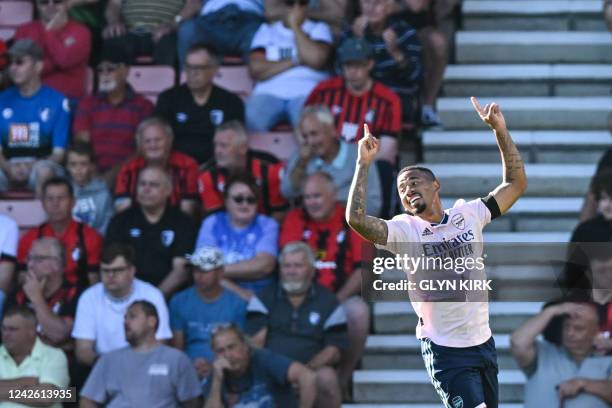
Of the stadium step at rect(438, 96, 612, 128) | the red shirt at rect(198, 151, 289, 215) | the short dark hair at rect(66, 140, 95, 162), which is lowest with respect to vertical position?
the red shirt at rect(198, 151, 289, 215)

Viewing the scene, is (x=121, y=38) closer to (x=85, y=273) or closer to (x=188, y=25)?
(x=188, y=25)

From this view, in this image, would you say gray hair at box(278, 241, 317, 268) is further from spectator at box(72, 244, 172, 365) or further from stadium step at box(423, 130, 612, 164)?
stadium step at box(423, 130, 612, 164)

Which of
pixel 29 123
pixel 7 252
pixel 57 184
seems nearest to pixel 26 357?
pixel 7 252

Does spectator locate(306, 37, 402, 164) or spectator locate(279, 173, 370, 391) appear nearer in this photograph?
spectator locate(279, 173, 370, 391)

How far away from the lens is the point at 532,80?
13.7 metres

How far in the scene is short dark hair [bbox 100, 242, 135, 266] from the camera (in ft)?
38.3

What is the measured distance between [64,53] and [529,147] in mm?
3854

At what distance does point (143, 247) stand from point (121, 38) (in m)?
2.20

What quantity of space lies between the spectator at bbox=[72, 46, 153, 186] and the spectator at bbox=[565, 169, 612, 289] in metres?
3.61

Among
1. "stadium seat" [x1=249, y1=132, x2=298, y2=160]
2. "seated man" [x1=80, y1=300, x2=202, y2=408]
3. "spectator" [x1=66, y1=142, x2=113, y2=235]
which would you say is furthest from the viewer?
"stadium seat" [x1=249, y1=132, x2=298, y2=160]

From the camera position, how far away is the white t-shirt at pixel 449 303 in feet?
29.0

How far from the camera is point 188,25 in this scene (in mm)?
13531

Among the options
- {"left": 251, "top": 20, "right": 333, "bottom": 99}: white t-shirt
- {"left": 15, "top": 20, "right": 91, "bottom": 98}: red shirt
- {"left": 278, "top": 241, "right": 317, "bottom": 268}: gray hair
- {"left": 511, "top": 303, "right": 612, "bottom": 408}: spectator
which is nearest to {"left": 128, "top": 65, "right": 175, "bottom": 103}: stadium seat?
{"left": 15, "top": 20, "right": 91, "bottom": 98}: red shirt

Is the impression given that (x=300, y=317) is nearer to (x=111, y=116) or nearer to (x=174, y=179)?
(x=174, y=179)
